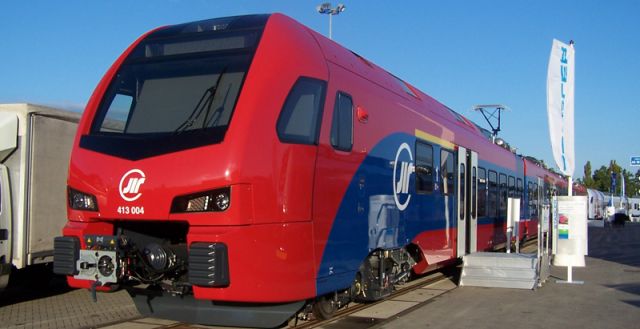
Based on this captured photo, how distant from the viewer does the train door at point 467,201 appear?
468 inches

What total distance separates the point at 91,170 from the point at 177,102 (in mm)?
1090

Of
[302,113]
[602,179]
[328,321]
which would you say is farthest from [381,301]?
[602,179]

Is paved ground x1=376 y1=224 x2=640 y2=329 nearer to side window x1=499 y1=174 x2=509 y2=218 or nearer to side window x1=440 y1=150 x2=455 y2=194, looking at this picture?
side window x1=440 y1=150 x2=455 y2=194

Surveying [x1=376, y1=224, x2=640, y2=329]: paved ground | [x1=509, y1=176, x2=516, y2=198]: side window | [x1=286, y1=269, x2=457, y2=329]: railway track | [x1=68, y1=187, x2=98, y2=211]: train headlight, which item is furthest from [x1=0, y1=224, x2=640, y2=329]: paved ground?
[x1=509, y1=176, x2=516, y2=198]: side window

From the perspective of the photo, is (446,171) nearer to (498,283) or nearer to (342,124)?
(498,283)

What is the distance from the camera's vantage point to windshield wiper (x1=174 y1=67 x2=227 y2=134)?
19.7ft

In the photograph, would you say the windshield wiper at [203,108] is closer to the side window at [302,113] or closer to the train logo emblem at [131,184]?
the train logo emblem at [131,184]

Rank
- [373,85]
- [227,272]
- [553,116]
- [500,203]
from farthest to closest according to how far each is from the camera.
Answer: [500,203] < [553,116] < [373,85] < [227,272]

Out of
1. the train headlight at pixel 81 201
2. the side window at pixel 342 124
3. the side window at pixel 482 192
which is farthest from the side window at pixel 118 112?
the side window at pixel 482 192

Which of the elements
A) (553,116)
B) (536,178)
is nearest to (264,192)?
(553,116)

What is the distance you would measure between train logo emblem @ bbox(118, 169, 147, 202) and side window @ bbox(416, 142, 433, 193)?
4.89 m

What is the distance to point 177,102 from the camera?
6316 mm

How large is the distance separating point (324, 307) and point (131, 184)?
296cm

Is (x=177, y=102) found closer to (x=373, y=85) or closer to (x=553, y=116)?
(x=373, y=85)
